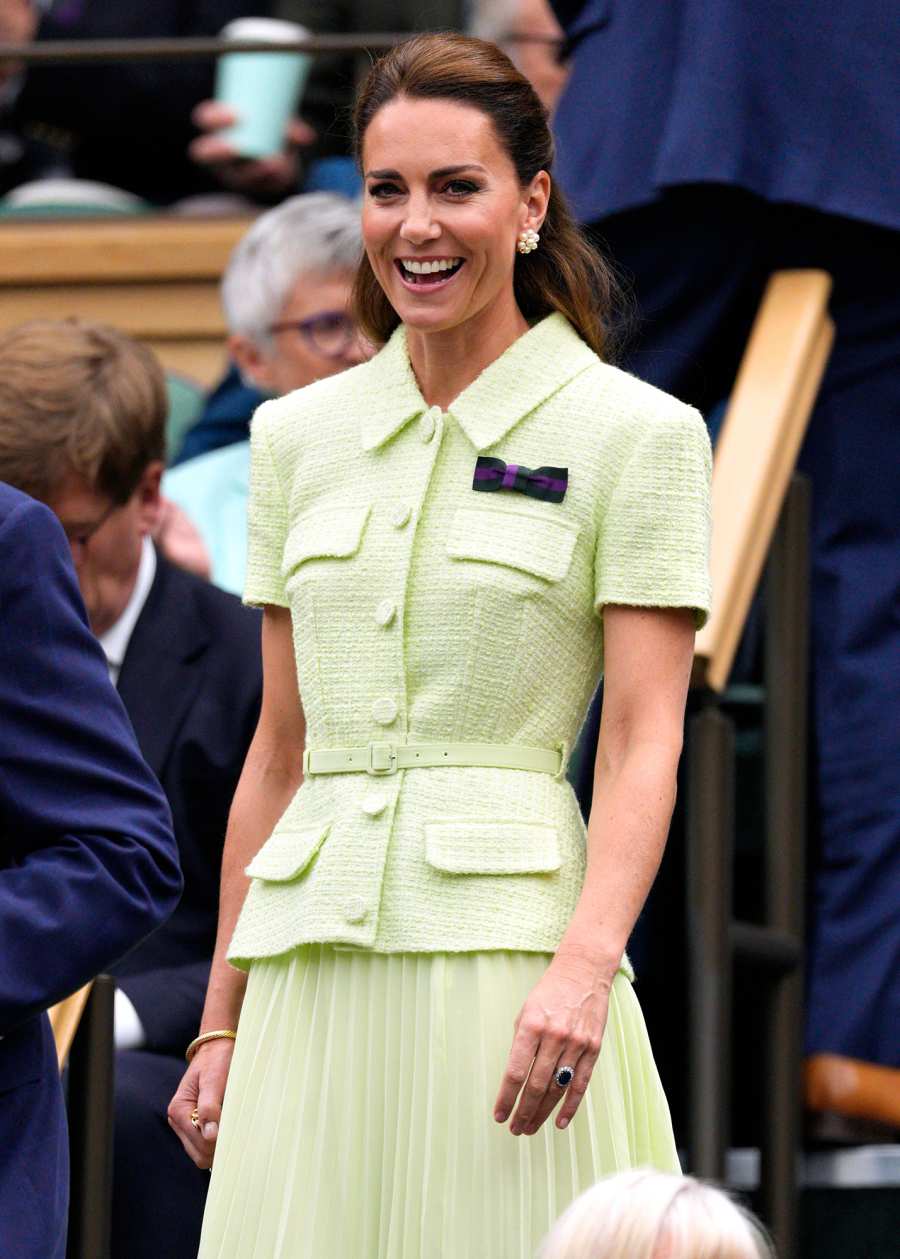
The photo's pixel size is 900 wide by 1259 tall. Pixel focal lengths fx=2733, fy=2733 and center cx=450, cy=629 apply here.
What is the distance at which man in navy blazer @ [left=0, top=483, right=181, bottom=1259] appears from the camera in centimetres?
235

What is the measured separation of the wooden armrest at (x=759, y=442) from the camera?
4000mm

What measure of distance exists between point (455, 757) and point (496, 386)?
0.38 m


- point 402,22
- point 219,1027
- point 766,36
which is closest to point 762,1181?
point 219,1027

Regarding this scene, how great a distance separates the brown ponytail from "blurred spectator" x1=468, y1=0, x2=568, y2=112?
3.03m

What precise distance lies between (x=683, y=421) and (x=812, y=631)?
1.86m

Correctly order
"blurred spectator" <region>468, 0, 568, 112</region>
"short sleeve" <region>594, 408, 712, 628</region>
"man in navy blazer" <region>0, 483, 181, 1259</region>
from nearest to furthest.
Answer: "man in navy blazer" <region>0, 483, 181, 1259</region> < "short sleeve" <region>594, 408, 712, 628</region> < "blurred spectator" <region>468, 0, 568, 112</region>

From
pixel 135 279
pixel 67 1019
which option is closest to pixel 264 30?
pixel 135 279

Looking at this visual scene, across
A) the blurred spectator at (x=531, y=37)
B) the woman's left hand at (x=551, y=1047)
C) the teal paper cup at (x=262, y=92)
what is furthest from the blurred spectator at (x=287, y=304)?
the woman's left hand at (x=551, y=1047)

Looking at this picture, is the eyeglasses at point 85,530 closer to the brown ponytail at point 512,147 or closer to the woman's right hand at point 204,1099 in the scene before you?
the brown ponytail at point 512,147

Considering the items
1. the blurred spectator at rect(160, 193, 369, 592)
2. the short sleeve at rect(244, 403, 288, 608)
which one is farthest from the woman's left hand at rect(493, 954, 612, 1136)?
the blurred spectator at rect(160, 193, 369, 592)

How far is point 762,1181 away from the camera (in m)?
4.07

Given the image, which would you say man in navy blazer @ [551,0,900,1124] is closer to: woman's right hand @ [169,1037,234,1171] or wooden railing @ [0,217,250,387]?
woman's right hand @ [169,1037,234,1171]

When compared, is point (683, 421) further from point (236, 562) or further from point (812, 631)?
point (236, 562)

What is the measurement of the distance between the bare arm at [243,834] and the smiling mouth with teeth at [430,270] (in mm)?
374
